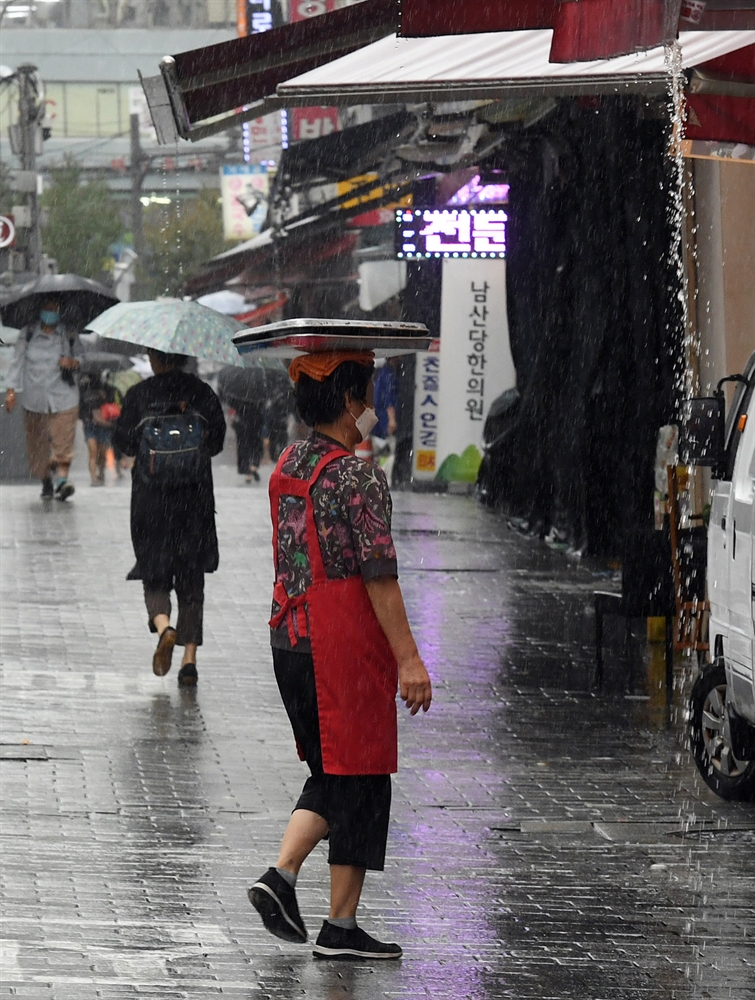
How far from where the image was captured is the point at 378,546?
5504 mm

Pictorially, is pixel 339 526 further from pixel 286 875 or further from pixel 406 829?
pixel 406 829

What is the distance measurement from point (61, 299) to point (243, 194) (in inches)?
1031

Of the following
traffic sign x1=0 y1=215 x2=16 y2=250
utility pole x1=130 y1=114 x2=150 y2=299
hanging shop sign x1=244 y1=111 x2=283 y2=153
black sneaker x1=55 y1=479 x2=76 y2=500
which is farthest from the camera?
utility pole x1=130 y1=114 x2=150 y2=299

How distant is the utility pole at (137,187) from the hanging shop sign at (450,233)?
126 ft

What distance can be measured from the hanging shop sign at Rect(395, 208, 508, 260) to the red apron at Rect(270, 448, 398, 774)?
1518 cm

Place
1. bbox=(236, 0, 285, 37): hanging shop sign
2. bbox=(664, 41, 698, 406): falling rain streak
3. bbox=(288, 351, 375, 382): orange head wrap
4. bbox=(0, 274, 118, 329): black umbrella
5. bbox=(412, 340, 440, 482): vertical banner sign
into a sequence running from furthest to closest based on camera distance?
bbox=(236, 0, 285, 37): hanging shop sign
bbox=(412, 340, 440, 482): vertical banner sign
bbox=(0, 274, 118, 329): black umbrella
bbox=(664, 41, 698, 406): falling rain streak
bbox=(288, 351, 375, 382): orange head wrap

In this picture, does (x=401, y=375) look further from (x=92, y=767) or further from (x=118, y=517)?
(x=92, y=767)

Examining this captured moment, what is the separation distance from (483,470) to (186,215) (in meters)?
45.0

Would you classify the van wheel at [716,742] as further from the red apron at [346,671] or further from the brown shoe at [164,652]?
the brown shoe at [164,652]

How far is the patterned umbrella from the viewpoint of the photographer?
10.2 meters

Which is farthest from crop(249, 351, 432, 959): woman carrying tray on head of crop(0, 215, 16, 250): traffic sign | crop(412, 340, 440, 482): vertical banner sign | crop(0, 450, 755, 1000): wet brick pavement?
crop(0, 215, 16, 250): traffic sign

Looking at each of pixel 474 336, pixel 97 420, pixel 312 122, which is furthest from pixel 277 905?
pixel 312 122

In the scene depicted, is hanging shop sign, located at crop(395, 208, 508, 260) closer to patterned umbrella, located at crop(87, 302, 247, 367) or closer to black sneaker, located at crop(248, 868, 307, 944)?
patterned umbrella, located at crop(87, 302, 247, 367)

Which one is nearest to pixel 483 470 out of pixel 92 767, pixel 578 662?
pixel 578 662
